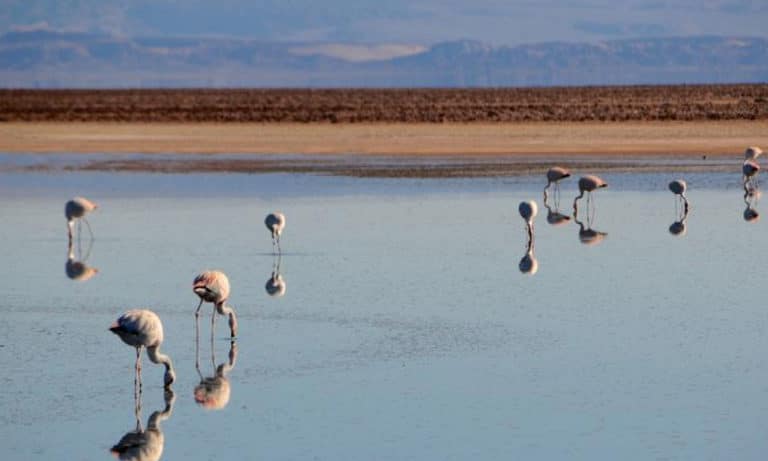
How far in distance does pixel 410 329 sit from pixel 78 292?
391 cm

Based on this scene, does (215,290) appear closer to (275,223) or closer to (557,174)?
(275,223)

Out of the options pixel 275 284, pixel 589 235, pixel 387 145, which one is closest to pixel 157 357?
pixel 275 284

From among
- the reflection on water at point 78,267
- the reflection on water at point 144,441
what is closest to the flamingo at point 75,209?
the reflection on water at point 78,267

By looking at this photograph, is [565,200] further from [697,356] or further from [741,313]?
[697,356]

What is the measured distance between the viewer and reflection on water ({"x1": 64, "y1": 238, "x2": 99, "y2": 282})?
15938 millimetres

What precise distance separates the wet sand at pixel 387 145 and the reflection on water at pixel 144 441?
20008mm

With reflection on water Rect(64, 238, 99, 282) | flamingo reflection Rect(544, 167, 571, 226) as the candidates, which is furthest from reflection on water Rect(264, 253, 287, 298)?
flamingo reflection Rect(544, 167, 571, 226)

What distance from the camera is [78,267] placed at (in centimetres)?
1659

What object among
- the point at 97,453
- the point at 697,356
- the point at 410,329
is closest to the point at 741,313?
the point at 697,356

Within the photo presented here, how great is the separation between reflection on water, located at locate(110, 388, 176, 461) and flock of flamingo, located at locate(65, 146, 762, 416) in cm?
45

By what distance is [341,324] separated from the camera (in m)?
12.8

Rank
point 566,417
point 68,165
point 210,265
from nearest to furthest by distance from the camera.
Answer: point 566,417, point 210,265, point 68,165

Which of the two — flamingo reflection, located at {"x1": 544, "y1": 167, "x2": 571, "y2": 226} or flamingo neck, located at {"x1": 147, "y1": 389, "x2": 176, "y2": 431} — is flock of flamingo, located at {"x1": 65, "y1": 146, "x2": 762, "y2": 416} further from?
flamingo neck, located at {"x1": 147, "y1": 389, "x2": 176, "y2": 431}

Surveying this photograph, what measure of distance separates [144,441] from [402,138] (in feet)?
115
